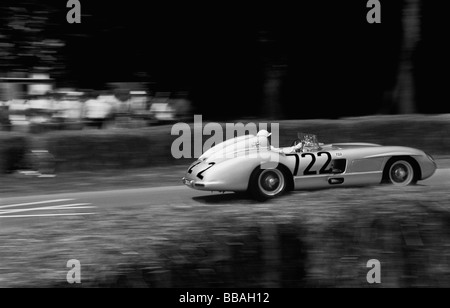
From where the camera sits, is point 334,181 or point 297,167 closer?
point 297,167

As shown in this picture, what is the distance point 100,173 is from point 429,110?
12.1 meters

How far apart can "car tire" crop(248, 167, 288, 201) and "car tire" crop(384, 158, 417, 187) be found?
148 cm

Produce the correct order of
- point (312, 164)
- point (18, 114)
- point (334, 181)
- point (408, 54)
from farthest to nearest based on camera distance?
point (408, 54)
point (18, 114)
point (334, 181)
point (312, 164)

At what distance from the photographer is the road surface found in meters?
10.1

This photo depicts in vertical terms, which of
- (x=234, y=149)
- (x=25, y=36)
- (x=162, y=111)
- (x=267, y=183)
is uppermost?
(x=25, y=36)

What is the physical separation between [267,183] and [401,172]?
1916mm

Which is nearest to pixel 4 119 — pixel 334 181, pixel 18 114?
pixel 18 114

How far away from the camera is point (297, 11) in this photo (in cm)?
A: 2017

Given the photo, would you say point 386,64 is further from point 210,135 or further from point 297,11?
point 210,135

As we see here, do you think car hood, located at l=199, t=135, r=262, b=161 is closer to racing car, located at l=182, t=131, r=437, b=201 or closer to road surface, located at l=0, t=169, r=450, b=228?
racing car, located at l=182, t=131, r=437, b=201

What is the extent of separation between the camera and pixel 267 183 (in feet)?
31.9

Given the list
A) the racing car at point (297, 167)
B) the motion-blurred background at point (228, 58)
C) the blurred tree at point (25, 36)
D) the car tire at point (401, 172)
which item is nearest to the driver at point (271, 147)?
the racing car at point (297, 167)

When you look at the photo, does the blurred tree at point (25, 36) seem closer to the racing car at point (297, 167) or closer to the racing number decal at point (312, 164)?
the racing car at point (297, 167)

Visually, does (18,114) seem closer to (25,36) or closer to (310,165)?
(25,36)
